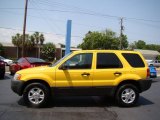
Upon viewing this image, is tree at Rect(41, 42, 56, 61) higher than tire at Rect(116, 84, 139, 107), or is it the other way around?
tree at Rect(41, 42, 56, 61)

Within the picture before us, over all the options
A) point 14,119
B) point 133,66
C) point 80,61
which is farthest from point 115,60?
point 14,119

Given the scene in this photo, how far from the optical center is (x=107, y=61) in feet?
26.6

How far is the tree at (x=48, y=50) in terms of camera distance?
57.9m

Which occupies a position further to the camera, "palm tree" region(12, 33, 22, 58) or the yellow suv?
"palm tree" region(12, 33, 22, 58)

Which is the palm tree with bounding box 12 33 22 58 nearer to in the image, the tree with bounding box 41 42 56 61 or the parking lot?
the tree with bounding box 41 42 56 61

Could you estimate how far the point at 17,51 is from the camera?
57062mm

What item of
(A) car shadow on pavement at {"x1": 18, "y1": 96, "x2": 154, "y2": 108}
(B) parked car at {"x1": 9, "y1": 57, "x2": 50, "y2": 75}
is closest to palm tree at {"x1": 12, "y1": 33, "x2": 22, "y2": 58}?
(B) parked car at {"x1": 9, "y1": 57, "x2": 50, "y2": 75}

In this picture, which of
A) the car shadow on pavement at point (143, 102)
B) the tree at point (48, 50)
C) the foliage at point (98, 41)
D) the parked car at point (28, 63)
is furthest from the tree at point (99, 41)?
the car shadow on pavement at point (143, 102)

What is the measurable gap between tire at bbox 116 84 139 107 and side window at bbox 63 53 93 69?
1.32 meters

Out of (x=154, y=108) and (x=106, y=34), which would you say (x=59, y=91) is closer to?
(x=154, y=108)

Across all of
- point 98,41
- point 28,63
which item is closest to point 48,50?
point 98,41

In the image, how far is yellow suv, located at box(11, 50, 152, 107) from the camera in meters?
7.73

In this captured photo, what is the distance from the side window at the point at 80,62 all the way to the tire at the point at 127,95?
1318mm

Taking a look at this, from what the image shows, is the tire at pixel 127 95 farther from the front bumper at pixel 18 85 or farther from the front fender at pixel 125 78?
the front bumper at pixel 18 85
